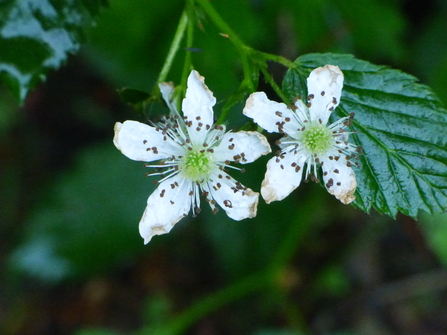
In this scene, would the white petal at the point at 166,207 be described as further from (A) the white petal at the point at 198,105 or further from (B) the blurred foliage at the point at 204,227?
(B) the blurred foliage at the point at 204,227

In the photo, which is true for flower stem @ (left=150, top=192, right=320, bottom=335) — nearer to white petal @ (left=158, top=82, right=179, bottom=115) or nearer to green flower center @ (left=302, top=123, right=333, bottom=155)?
green flower center @ (left=302, top=123, right=333, bottom=155)

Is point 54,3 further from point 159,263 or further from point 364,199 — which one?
point 159,263

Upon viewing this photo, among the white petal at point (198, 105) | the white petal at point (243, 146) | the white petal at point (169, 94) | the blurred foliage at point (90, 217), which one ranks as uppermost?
the blurred foliage at point (90, 217)

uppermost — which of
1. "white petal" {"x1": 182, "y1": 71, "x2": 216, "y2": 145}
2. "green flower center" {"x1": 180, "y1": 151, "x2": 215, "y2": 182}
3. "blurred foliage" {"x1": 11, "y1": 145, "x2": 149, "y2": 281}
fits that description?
"blurred foliage" {"x1": 11, "y1": 145, "x2": 149, "y2": 281}

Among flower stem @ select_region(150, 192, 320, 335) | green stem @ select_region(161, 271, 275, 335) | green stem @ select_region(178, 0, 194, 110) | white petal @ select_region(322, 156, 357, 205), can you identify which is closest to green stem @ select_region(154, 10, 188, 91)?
green stem @ select_region(178, 0, 194, 110)

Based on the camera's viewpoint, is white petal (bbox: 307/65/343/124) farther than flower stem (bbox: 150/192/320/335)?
No

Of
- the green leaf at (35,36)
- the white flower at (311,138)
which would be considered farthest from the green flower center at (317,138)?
the green leaf at (35,36)

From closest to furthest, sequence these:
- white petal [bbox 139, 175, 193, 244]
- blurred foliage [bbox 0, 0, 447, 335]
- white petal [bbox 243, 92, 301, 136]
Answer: white petal [bbox 243, 92, 301, 136] → white petal [bbox 139, 175, 193, 244] → blurred foliage [bbox 0, 0, 447, 335]
